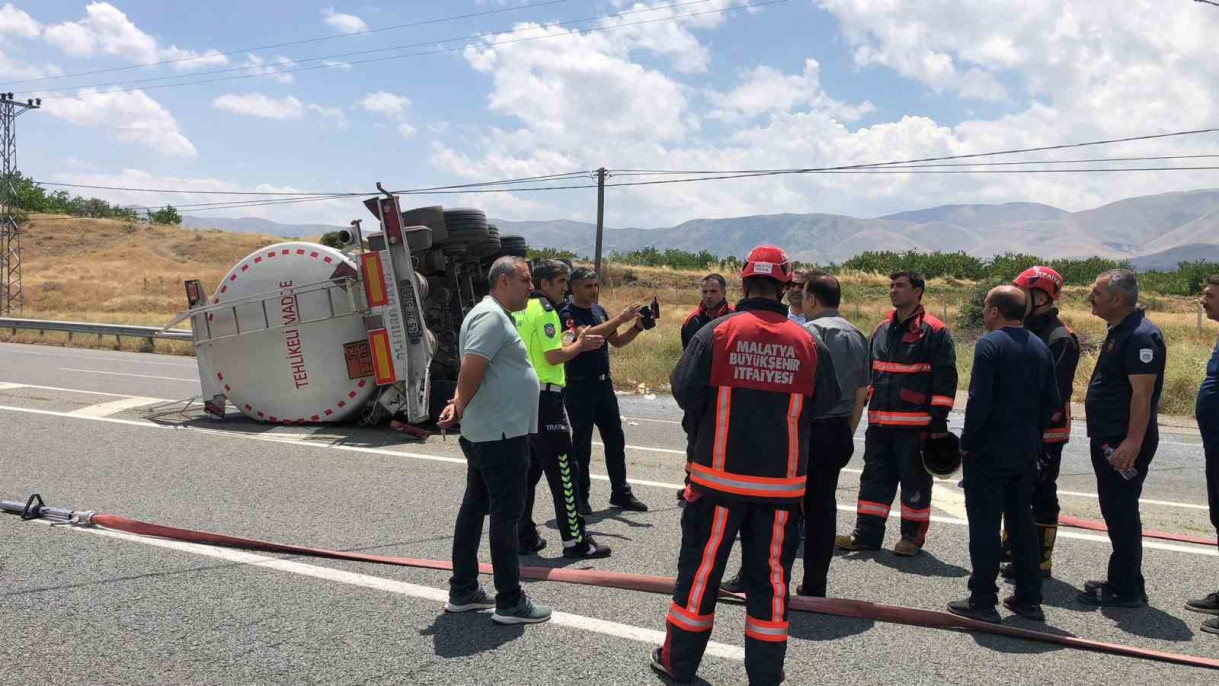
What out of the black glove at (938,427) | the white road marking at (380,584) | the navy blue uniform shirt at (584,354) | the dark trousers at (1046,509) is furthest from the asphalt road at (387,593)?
the navy blue uniform shirt at (584,354)

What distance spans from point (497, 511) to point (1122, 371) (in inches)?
134

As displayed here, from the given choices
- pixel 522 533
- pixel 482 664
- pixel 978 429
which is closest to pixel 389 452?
pixel 522 533

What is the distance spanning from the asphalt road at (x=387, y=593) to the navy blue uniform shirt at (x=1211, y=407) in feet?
2.97

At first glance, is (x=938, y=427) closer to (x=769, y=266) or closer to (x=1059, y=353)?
(x=1059, y=353)

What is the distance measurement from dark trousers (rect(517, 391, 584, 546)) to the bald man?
Answer: 218cm

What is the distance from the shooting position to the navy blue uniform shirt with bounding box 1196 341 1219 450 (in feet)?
15.4

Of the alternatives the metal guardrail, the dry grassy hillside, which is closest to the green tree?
the dry grassy hillside

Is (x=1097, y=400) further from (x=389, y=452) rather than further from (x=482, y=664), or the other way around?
(x=389, y=452)

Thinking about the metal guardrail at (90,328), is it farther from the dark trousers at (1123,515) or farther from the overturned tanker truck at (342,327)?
the dark trousers at (1123,515)

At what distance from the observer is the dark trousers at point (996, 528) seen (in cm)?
451

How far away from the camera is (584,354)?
6.47 m

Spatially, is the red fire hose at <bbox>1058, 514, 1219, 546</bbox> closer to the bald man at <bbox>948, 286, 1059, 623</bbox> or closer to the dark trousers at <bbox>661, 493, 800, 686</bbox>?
the bald man at <bbox>948, 286, 1059, 623</bbox>

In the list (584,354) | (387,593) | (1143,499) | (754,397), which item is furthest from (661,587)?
(1143,499)

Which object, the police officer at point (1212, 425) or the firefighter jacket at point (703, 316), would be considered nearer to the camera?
the police officer at point (1212, 425)
